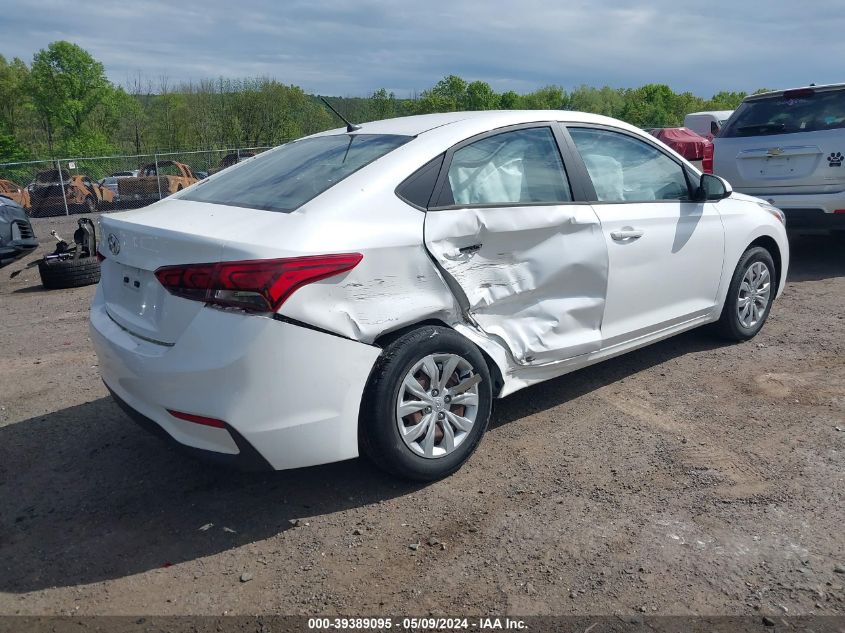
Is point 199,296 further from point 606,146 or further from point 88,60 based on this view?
point 88,60

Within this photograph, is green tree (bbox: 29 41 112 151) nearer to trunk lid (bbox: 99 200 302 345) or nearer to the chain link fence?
the chain link fence

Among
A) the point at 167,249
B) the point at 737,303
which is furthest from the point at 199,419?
the point at 737,303

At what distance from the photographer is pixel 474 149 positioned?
386 cm

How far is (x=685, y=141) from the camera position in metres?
26.6

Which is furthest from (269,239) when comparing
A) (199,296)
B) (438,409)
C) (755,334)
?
(755,334)

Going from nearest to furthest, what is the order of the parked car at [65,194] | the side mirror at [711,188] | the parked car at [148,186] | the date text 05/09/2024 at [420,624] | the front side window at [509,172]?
the date text 05/09/2024 at [420,624] → the front side window at [509,172] → the side mirror at [711,188] → the parked car at [65,194] → the parked car at [148,186]

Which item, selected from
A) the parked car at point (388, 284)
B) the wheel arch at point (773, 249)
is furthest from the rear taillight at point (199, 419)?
the wheel arch at point (773, 249)

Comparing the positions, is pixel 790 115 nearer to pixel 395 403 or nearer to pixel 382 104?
pixel 395 403

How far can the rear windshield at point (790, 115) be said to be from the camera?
7656 millimetres

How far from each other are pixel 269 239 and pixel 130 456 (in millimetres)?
1740

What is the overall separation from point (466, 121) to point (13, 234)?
7.79 metres

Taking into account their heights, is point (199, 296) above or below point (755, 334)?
above

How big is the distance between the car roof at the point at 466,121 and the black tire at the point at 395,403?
115 cm

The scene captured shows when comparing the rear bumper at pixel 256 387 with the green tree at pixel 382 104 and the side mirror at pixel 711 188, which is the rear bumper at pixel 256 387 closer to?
the side mirror at pixel 711 188
